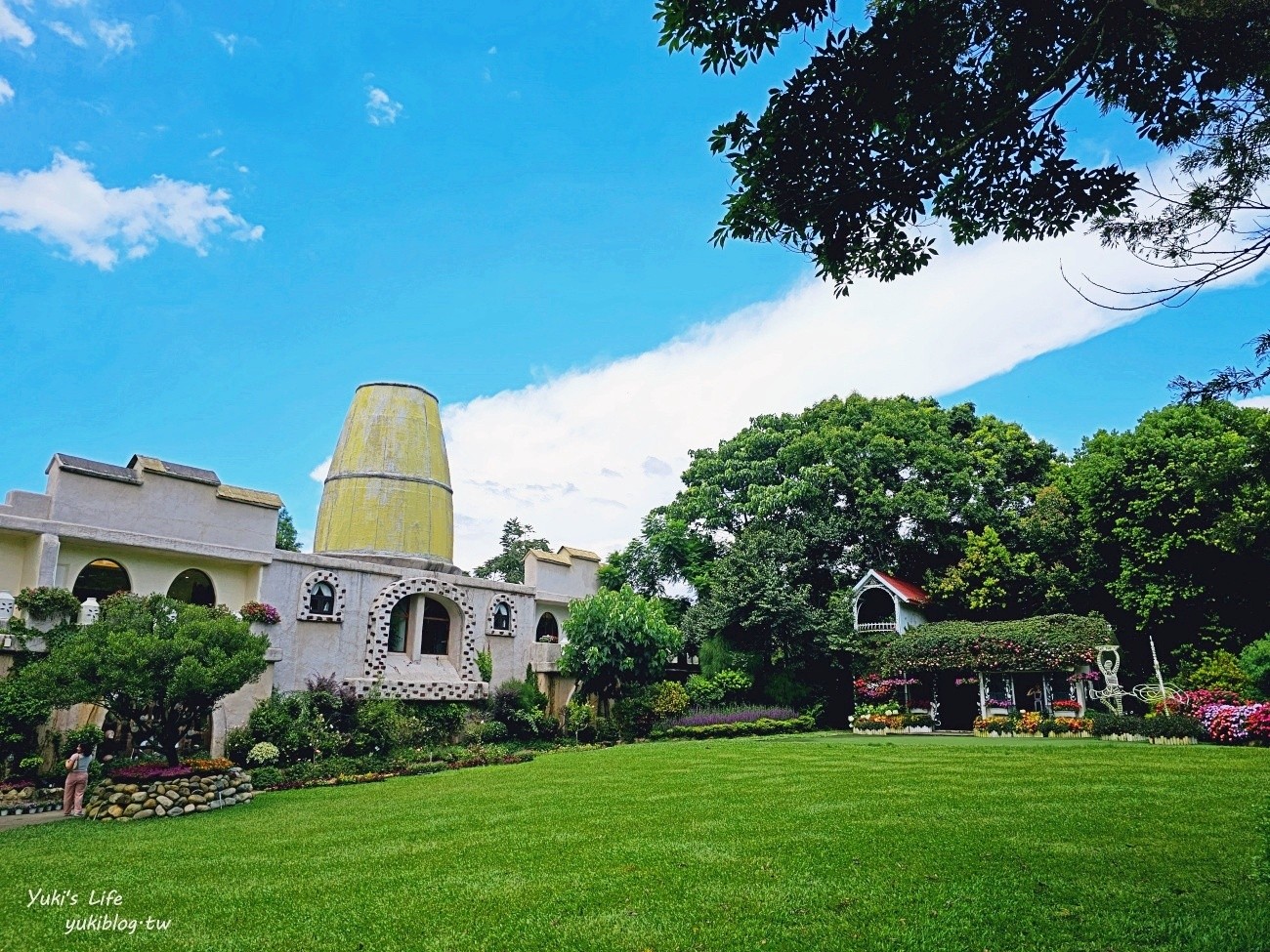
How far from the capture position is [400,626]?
2006cm

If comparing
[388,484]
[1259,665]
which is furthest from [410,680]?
[1259,665]

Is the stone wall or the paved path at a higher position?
the stone wall

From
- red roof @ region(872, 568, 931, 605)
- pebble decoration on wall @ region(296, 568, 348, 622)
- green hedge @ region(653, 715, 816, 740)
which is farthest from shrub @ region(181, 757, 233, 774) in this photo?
red roof @ region(872, 568, 931, 605)

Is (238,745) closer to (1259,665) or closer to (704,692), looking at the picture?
(704,692)

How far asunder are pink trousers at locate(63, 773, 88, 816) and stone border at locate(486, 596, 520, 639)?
10.3m

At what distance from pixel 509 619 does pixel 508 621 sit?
0.07 m

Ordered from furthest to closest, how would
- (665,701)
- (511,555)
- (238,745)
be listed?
1. (511,555)
2. (665,701)
3. (238,745)

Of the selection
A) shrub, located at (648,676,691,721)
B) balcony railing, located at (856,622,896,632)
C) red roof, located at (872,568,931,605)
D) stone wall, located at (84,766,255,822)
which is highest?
red roof, located at (872,568,931,605)

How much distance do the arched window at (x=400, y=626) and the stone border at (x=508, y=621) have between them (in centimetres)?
214

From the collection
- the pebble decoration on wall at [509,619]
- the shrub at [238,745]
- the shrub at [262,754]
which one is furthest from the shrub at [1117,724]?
the shrub at [238,745]

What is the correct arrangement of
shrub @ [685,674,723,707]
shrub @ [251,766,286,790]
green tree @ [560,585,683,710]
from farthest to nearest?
shrub @ [685,674,723,707] → green tree @ [560,585,683,710] → shrub @ [251,766,286,790]

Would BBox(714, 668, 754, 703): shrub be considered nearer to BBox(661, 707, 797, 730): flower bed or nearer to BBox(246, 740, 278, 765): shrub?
BBox(661, 707, 797, 730): flower bed

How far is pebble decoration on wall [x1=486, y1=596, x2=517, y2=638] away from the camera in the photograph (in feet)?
68.8

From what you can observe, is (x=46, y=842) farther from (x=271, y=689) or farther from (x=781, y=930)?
(x=781, y=930)
